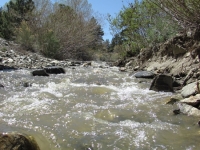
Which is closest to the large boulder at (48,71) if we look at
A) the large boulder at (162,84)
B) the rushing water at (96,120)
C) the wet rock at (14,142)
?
the rushing water at (96,120)

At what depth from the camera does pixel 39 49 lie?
1670 cm

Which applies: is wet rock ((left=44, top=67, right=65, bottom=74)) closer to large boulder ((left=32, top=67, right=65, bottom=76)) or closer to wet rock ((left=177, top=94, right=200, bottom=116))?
large boulder ((left=32, top=67, right=65, bottom=76))

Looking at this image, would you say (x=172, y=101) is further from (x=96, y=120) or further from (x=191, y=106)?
(x=96, y=120)

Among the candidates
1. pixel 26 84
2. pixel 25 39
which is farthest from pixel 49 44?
pixel 26 84

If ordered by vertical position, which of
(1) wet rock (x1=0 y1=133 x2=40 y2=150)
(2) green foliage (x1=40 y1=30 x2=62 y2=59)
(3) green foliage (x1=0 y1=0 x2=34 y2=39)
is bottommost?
(1) wet rock (x1=0 y1=133 x2=40 y2=150)

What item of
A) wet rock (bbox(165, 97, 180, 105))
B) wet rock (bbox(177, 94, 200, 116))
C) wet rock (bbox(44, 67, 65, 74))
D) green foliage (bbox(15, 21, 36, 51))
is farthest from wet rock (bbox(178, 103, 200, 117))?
green foliage (bbox(15, 21, 36, 51))

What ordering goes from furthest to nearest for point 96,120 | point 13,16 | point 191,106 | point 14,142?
point 13,16 < point 191,106 < point 96,120 < point 14,142

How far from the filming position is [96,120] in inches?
148

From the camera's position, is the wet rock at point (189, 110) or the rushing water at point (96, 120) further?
the wet rock at point (189, 110)

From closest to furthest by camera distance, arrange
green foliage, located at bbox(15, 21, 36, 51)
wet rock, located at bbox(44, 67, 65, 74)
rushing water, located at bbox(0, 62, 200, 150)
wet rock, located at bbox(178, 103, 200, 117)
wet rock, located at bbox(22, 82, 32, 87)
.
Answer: rushing water, located at bbox(0, 62, 200, 150) → wet rock, located at bbox(178, 103, 200, 117) → wet rock, located at bbox(22, 82, 32, 87) → wet rock, located at bbox(44, 67, 65, 74) → green foliage, located at bbox(15, 21, 36, 51)

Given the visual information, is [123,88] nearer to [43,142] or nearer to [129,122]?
[129,122]

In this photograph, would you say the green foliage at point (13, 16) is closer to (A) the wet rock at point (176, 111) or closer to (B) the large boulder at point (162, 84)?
(B) the large boulder at point (162, 84)

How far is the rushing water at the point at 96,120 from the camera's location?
2932 millimetres

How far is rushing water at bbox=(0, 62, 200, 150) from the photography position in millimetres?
2932
